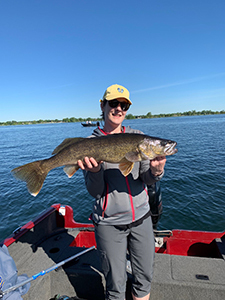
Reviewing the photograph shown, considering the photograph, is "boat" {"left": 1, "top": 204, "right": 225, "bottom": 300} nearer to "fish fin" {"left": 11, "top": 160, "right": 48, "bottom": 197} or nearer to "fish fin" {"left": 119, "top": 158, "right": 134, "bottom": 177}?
"fish fin" {"left": 11, "top": 160, "right": 48, "bottom": 197}

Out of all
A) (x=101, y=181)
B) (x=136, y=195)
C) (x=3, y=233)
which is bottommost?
(x=3, y=233)

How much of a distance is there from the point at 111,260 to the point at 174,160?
1895 cm

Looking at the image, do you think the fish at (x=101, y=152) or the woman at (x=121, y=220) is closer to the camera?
the woman at (x=121, y=220)

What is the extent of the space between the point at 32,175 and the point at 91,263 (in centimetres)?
244

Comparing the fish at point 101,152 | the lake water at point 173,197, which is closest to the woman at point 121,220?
the fish at point 101,152

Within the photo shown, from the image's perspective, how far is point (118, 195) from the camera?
276 cm

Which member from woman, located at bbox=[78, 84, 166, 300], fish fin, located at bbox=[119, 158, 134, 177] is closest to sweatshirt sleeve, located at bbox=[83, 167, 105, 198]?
woman, located at bbox=[78, 84, 166, 300]

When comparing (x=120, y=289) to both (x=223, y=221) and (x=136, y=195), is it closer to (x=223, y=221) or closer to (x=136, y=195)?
(x=136, y=195)

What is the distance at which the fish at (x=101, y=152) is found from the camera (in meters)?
3.22

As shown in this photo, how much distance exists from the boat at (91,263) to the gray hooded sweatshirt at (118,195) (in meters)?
1.77

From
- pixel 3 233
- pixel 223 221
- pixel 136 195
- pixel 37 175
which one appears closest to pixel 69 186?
pixel 3 233

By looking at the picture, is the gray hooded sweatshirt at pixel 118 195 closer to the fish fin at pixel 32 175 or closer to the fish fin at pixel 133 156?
the fish fin at pixel 133 156

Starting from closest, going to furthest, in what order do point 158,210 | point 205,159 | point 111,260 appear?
point 111,260
point 158,210
point 205,159

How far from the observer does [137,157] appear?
321 centimetres
